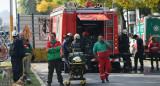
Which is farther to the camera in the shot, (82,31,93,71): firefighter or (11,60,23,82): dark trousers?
(82,31,93,71): firefighter

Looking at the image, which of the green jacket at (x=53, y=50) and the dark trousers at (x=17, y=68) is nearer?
the dark trousers at (x=17, y=68)

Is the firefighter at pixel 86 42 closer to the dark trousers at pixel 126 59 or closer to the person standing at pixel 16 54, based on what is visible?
the dark trousers at pixel 126 59

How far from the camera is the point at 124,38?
1923 cm

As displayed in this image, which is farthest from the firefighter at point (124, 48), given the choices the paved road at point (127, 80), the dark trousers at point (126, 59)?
the paved road at point (127, 80)

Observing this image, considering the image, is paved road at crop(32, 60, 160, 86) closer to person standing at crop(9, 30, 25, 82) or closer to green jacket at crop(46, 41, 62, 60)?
green jacket at crop(46, 41, 62, 60)

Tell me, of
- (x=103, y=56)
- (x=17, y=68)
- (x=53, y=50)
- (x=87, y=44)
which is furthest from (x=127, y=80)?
Answer: (x=17, y=68)

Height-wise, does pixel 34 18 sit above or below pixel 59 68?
above

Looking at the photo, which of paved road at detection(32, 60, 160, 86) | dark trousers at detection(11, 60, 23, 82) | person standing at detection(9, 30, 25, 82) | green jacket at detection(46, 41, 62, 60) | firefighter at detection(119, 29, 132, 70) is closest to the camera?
Result: person standing at detection(9, 30, 25, 82)

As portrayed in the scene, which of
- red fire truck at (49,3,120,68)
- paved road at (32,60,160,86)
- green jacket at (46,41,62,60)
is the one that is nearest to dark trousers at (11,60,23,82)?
green jacket at (46,41,62,60)

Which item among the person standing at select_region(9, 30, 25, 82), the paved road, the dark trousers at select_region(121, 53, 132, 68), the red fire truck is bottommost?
the paved road

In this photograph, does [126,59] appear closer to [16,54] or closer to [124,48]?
[124,48]

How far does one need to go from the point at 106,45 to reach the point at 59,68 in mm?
2204

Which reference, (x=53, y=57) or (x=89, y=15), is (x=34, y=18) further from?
(x=53, y=57)

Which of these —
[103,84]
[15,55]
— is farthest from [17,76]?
[103,84]
